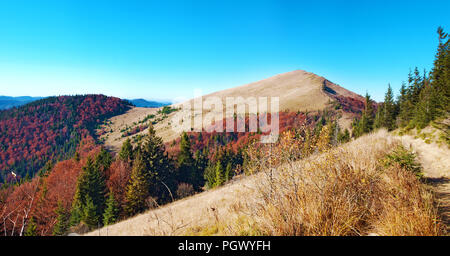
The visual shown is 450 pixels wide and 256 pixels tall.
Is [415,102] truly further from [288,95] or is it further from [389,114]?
[288,95]

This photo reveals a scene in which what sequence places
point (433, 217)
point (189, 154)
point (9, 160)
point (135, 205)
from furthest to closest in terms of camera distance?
point (9, 160)
point (189, 154)
point (135, 205)
point (433, 217)

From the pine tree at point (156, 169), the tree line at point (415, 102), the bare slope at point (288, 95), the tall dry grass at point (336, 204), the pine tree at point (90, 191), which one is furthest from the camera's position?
the bare slope at point (288, 95)

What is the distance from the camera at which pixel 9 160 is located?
152 meters

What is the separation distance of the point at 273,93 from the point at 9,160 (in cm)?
22867

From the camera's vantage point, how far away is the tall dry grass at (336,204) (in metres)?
2.87

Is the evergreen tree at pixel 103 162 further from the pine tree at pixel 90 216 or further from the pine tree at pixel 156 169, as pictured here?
the pine tree at pixel 90 216

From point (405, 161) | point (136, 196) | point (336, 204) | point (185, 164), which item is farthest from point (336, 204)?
point (185, 164)

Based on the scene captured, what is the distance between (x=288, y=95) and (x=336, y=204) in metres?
151

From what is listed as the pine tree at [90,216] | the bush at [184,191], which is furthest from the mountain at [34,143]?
the pine tree at [90,216]

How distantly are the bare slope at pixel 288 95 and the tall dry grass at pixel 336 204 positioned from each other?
92854 millimetres

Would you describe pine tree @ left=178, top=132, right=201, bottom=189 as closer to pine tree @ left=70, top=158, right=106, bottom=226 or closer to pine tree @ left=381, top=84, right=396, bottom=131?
pine tree @ left=70, top=158, right=106, bottom=226

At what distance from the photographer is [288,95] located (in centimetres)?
14350
